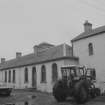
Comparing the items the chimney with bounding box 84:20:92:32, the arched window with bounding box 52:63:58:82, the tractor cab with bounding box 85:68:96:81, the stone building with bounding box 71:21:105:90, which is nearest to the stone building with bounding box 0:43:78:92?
the arched window with bounding box 52:63:58:82

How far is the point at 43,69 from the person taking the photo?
30.2 m

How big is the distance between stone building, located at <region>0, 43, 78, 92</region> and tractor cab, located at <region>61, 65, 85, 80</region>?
7.16 metres

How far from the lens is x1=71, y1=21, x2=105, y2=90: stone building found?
77.4 ft

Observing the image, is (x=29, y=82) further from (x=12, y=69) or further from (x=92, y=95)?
(x=92, y=95)

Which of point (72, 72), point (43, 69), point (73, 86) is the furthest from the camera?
point (43, 69)

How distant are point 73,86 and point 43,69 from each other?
44.5ft

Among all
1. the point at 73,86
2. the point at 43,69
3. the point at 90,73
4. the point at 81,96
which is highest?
the point at 43,69

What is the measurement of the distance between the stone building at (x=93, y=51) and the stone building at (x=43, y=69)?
112 centimetres

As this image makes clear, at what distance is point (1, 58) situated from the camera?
55500 millimetres

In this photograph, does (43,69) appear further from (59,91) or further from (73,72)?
(59,91)

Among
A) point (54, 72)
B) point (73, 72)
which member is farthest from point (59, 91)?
point (54, 72)

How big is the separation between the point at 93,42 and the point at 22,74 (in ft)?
48.4

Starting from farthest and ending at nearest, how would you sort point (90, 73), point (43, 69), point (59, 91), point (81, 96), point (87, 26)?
point (43, 69)
point (87, 26)
point (90, 73)
point (59, 91)
point (81, 96)

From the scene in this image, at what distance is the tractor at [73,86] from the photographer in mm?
16045
